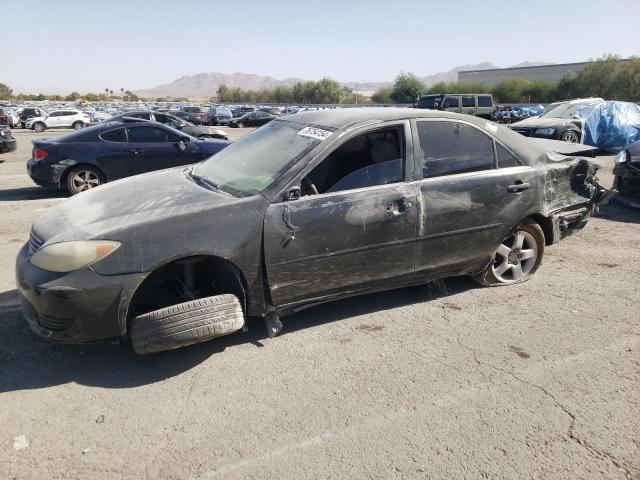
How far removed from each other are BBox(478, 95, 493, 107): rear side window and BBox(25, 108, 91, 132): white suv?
25.3 meters

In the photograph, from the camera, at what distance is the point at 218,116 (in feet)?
127

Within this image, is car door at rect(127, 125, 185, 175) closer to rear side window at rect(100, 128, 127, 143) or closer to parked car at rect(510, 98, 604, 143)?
rear side window at rect(100, 128, 127, 143)

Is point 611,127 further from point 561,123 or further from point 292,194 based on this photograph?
point 292,194

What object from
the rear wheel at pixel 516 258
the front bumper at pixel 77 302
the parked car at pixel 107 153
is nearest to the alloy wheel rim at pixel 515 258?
the rear wheel at pixel 516 258

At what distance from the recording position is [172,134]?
9258 millimetres

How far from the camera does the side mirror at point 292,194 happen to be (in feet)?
11.0

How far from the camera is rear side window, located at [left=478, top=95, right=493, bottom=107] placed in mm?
25522

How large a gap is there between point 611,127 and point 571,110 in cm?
137

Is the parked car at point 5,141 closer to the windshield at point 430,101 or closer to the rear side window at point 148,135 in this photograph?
the rear side window at point 148,135

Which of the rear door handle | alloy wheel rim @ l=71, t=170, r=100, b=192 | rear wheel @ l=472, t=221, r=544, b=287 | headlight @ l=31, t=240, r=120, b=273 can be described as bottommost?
rear wheel @ l=472, t=221, r=544, b=287

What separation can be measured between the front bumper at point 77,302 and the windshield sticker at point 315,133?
1650mm

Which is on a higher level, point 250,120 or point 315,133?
point 315,133

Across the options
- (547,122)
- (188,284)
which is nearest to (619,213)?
(188,284)

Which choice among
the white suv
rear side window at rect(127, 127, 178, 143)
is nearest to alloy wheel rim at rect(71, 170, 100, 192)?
rear side window at rect(127, 127, 178, 143)
